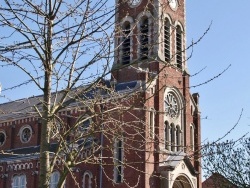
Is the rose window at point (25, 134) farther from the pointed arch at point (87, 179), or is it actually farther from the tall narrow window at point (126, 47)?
the tall narrow window at point (126, 47)

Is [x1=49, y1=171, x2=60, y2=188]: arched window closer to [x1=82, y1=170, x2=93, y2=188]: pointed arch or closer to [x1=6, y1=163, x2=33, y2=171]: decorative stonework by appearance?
[x1=82, y1=170, x2=93, y2=188]: pointed arch

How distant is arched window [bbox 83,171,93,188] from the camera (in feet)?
105

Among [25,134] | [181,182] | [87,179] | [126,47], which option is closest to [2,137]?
[25,134]

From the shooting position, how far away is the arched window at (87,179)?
31906 mm

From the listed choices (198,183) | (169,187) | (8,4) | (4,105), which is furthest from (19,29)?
(4,105)

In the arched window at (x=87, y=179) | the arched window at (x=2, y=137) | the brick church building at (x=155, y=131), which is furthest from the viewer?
the arched window at (x=2, y=137)

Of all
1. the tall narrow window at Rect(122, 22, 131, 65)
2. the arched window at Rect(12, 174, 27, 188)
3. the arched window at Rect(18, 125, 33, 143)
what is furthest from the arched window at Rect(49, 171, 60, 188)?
the tall narrow window at Rect(122, 22, 131, 65)

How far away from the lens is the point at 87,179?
1264 inches

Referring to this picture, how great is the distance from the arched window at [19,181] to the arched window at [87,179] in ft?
16.4

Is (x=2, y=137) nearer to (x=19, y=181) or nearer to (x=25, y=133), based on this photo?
(x=25, y=133)

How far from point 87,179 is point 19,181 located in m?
5.68

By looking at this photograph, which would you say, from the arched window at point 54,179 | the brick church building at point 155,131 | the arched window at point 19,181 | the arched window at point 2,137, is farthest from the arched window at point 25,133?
the arched window at point 54,179

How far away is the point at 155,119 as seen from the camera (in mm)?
33312

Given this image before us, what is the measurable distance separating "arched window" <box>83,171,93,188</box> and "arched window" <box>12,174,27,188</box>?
4989 millimetres
